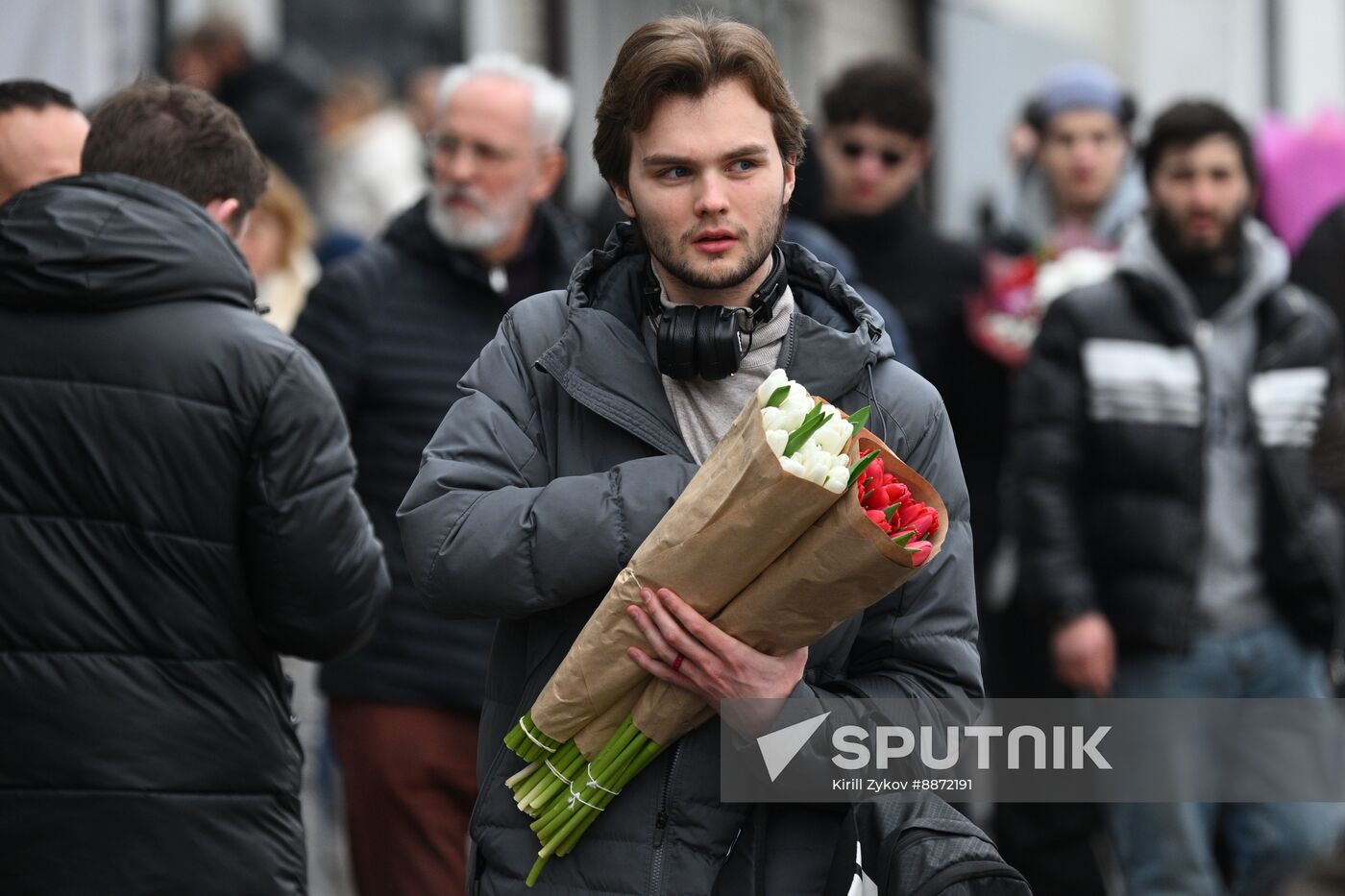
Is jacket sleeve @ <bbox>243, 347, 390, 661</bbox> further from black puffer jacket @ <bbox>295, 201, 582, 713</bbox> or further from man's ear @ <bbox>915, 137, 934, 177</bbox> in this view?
man's ear @ <bbox>915, 137, 934, 177</bbox>

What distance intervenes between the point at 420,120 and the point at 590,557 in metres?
8.66

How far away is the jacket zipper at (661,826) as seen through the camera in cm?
329

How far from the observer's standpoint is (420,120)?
457 inches

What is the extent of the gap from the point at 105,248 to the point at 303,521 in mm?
633

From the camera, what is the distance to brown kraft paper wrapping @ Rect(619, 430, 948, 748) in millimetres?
3047

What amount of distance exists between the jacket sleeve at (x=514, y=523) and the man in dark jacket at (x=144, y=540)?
80 cm

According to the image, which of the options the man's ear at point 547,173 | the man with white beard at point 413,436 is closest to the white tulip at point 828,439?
the man with white beard at point 413,436

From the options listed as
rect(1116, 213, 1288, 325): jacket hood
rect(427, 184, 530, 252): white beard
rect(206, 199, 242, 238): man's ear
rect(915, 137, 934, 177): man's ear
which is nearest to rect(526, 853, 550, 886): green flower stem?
rect(206, 199, 242, 238): man's ear

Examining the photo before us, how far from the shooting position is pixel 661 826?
3.32 meters

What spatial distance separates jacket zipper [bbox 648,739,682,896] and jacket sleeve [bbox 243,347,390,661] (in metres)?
1.13

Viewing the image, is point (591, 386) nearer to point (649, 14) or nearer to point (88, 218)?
point (88, 218)

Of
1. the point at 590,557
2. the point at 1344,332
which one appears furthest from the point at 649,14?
the point at 590,557

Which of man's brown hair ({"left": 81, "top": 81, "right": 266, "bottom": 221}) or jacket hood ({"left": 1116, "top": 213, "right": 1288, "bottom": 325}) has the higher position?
man's brown hair ({"left": 81, "top": 81, "right": 266, "bottom": 221})

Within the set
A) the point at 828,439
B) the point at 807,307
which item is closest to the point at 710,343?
the point at 807,307
